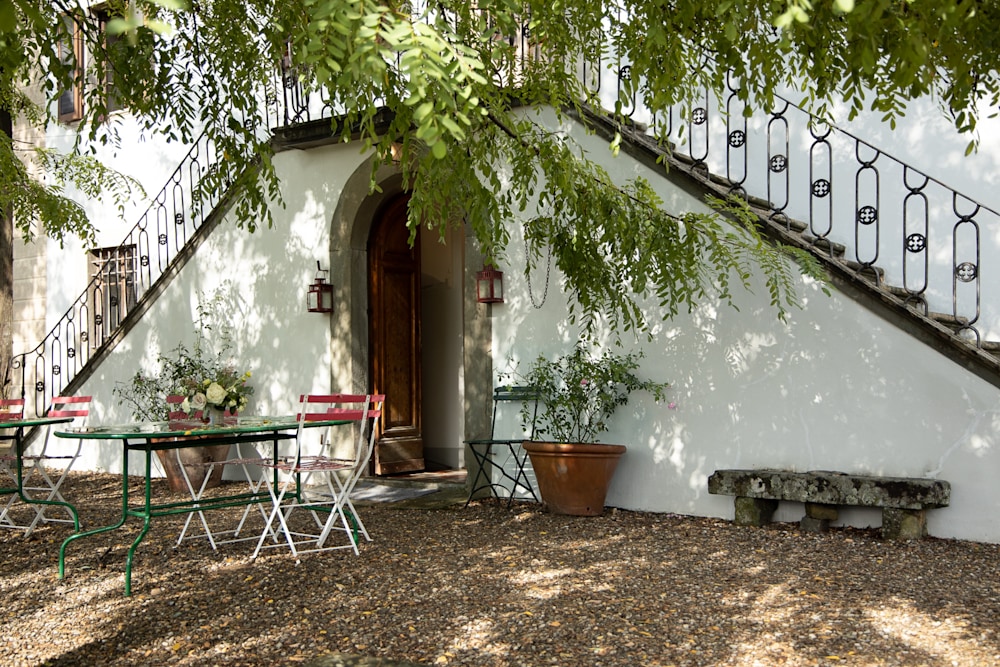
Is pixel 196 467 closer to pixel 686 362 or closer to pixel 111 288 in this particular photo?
pixel 111 288

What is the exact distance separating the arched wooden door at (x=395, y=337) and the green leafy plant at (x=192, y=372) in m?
1.24

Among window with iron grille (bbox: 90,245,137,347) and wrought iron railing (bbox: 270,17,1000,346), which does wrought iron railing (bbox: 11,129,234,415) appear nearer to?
window with iron grille (bbox: 90,245,137,347)

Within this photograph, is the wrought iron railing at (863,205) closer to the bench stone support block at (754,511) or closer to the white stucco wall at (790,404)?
the white stucco wall at (790,404)

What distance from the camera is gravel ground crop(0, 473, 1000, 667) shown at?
3867mm

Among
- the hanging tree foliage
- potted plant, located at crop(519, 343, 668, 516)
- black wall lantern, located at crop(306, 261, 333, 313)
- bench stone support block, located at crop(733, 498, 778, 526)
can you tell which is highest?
the hanging tree foliage

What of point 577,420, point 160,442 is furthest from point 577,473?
point 160,442

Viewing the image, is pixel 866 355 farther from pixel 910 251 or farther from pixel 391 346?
pixel 391 346

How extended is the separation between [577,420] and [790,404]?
1.50m

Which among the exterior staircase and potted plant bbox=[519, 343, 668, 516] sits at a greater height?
the exterior staircase

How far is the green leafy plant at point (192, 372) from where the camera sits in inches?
356

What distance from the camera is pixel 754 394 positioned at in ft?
21.5

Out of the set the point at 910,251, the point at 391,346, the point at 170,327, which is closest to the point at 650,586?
the point at 910,251

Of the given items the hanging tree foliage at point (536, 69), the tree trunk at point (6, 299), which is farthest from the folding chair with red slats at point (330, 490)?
the tree trunk at point (6, 299)

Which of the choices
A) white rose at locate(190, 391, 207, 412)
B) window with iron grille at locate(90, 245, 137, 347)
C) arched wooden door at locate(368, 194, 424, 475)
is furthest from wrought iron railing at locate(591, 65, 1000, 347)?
window with iron grille at locate(90, 245, 137, 347)
